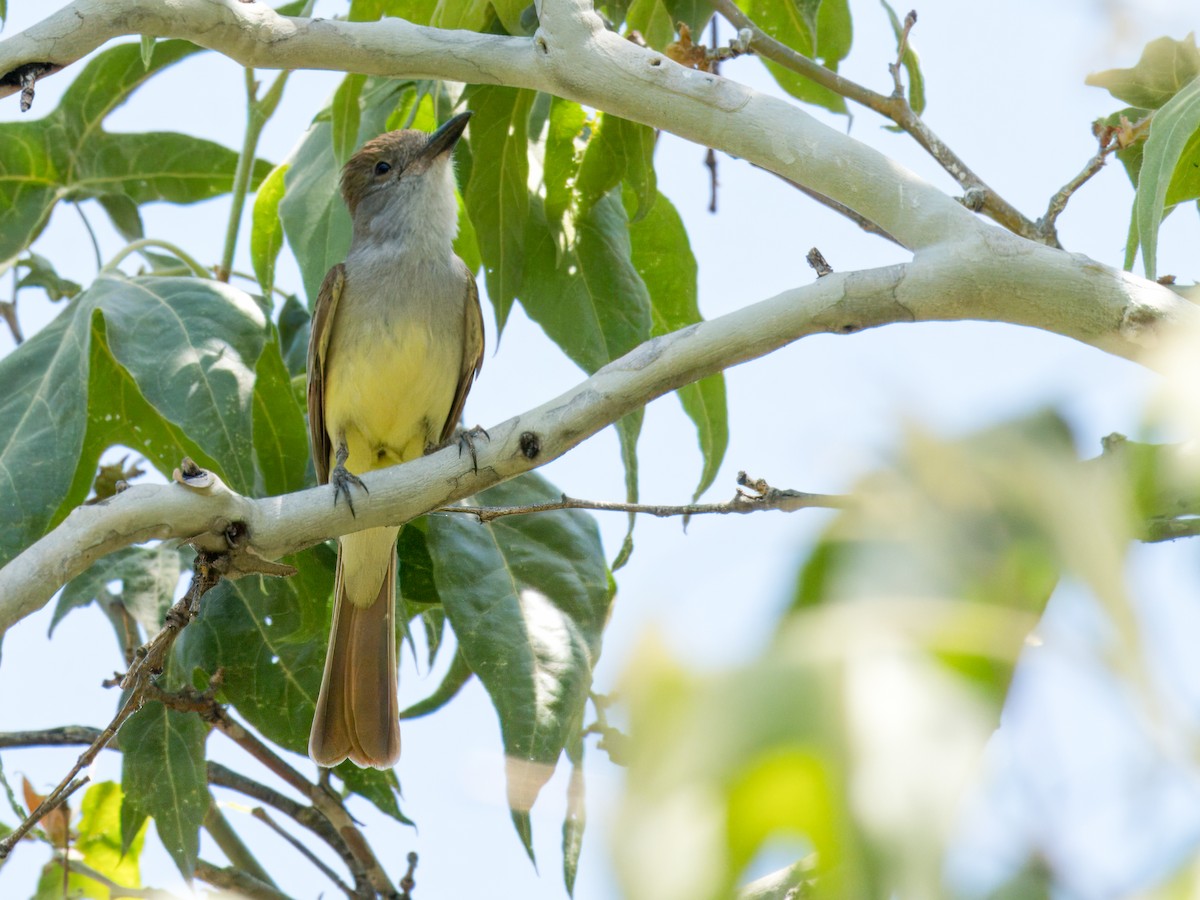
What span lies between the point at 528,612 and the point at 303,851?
1043 mm

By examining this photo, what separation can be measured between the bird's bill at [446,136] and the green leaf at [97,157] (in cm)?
61

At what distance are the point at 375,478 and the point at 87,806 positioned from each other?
2398 mm

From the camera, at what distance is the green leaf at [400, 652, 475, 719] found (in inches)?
167

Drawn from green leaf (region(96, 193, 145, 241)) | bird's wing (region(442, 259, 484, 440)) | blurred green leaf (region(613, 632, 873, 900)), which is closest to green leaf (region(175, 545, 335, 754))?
bird's wing (region(442, 259, 484, 440))

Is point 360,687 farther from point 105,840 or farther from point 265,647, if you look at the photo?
point 105,840

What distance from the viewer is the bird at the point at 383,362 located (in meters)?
4.18

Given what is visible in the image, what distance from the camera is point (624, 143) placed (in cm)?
356

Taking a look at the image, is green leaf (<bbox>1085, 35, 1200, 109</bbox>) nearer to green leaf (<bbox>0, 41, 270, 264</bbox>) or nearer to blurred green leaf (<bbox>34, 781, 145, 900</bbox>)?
green leaf (<bbox>0, 41, 270, 264</bbox>)

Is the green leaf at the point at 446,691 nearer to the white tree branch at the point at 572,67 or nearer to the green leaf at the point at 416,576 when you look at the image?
the green leaf at the point at 416,576

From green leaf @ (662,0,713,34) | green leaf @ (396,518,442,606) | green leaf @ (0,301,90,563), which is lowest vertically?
green leaf @ (396,518,442,606)

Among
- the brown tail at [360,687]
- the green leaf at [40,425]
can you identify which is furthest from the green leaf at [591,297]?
the green leaf at [40,425]

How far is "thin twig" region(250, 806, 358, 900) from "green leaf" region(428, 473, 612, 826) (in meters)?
0.88

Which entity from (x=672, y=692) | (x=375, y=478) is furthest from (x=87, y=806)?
(x=672, y=692)

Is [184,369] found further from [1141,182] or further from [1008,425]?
[1008,425]
